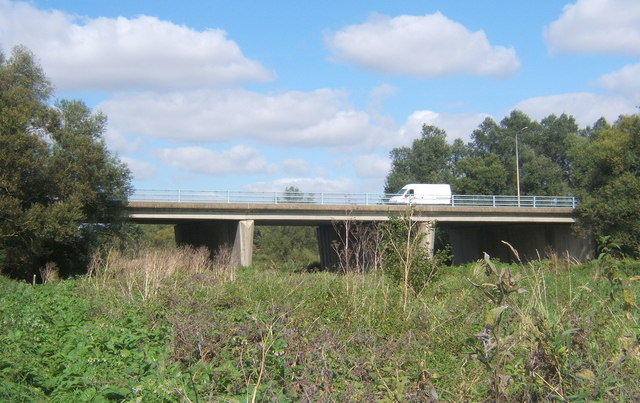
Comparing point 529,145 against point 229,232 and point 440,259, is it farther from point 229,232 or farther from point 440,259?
point 440,259

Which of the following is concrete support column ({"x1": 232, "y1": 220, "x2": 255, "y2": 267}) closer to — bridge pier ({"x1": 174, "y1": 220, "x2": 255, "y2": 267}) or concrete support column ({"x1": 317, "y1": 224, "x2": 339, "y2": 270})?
bridge pier ({"x1": 174, "y1": 220, "x2": 255, "y2": 267})

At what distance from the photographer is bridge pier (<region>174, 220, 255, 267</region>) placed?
35.6 m

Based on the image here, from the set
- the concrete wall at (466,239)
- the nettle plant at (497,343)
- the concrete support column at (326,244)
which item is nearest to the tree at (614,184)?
the concrete wall at (466,239)

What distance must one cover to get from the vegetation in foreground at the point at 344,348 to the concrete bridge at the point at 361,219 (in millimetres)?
19824

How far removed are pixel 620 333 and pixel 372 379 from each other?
2.41 metres

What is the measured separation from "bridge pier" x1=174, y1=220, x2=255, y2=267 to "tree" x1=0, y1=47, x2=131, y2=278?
6.34 meters

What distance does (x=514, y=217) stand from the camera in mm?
41312

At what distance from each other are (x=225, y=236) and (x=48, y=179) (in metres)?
12.9

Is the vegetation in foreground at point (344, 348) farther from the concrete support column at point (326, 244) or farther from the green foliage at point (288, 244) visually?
the green foliage at point (288, 244)

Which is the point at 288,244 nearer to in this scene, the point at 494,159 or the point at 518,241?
the point at 518,241

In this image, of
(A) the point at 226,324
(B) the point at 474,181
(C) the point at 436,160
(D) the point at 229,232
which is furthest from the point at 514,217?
(A) the point at 226,324

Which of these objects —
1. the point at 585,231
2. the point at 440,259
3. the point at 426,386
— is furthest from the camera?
the point at 585,231

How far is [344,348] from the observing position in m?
7.38

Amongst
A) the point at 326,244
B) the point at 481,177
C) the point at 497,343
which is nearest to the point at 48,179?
the point at 326,244
